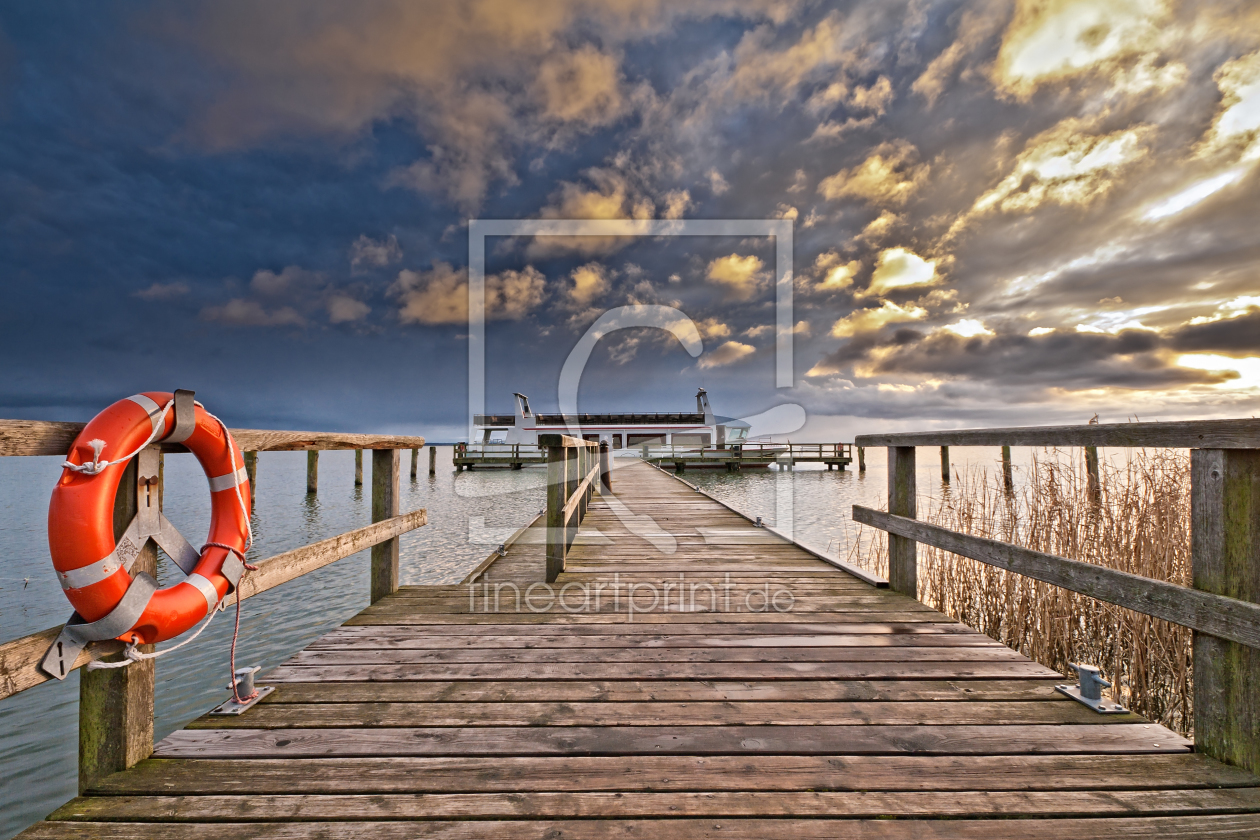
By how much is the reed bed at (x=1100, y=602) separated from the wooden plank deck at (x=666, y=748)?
1430 millimetres

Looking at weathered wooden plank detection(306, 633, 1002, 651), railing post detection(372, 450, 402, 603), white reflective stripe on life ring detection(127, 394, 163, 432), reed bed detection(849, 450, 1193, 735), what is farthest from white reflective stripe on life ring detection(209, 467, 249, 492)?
reed bed detection(849, 450, 1193, 735)

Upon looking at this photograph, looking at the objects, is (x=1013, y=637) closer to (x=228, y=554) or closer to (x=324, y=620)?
(x=228, y=554)

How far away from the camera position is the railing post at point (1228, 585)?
1606 mm

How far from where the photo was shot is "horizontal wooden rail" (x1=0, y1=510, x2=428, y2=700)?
1265mm

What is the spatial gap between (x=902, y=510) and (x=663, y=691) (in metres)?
2.05

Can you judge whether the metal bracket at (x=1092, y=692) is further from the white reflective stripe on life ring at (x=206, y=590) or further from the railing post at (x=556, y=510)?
the white reflective stripe on life ring at (x=206, y=590)

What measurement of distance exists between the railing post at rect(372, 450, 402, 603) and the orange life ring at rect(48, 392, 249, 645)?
57.1 inches

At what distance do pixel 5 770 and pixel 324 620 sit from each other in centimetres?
250

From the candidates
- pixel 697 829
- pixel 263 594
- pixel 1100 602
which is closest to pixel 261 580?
pixel 697 829

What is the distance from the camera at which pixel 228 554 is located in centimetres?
184

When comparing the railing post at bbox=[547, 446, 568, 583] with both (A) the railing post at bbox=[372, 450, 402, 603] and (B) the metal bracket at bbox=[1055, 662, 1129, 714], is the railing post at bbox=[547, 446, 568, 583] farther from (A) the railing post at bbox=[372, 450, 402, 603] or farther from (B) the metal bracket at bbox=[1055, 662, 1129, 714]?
(B) the metal bracket at bbox=[1055, 662, 1129, 714]

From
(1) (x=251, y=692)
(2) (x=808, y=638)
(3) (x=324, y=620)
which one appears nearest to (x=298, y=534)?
(3) (x=324, y=620)

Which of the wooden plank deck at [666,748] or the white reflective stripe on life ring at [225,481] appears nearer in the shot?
the wooden plank deck at [666,748]

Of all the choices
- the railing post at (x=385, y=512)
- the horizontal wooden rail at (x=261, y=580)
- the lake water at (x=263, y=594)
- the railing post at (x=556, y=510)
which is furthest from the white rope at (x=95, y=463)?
the lake water at (x=263, y=594)
